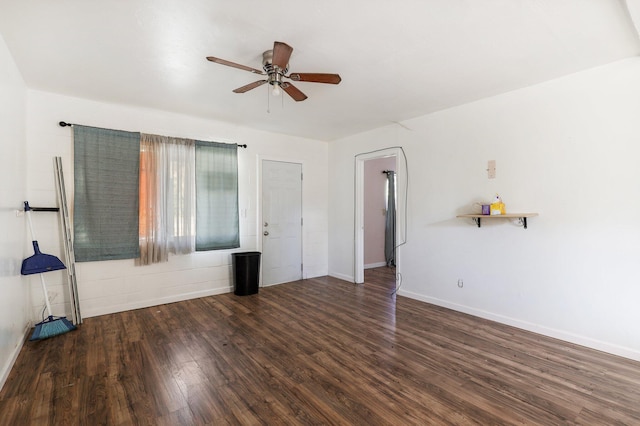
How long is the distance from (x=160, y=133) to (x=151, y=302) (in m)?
2.30

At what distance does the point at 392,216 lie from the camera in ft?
22.8

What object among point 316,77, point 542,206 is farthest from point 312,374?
point 542,206

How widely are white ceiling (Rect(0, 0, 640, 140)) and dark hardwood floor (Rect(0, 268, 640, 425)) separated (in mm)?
2631

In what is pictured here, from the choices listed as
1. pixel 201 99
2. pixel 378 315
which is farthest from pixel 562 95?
pixel 201 99

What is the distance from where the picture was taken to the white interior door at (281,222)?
5.09 m

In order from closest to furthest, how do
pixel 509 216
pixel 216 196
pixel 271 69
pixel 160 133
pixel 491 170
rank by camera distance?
1. pixel 271 69
2. pixel 509 216
3. pixel 491 170
4. pixel 160 133
5. pixel 216 196

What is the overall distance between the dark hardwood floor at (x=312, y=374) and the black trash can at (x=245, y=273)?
2.92 ft

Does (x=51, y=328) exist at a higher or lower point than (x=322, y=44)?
lower

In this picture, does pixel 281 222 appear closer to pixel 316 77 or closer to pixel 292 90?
pixel 292 90

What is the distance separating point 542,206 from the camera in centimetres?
A: 311

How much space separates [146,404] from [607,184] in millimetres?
4187

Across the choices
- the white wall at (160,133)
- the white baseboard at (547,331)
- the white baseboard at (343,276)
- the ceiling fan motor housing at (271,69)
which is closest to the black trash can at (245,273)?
the white wall at (160,133)

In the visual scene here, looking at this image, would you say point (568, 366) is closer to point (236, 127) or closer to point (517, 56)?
point (517, 56)

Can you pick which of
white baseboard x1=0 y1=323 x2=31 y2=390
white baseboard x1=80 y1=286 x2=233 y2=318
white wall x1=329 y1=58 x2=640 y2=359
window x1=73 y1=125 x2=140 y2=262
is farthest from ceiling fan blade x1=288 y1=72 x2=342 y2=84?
white baseboard x1=80 y1=286 x2=233 y2=318
